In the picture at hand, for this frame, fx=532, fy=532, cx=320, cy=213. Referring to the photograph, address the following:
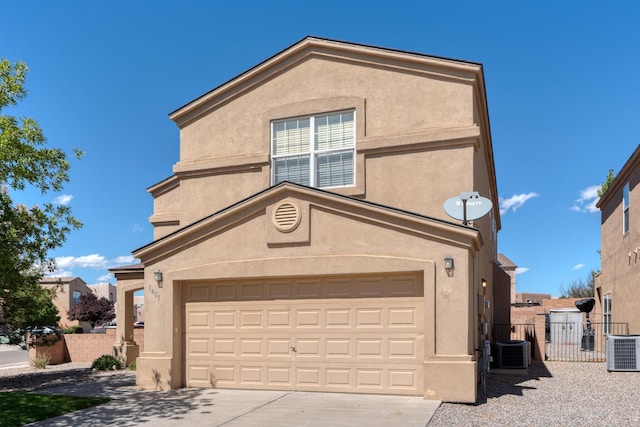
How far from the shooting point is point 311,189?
38.4 ft

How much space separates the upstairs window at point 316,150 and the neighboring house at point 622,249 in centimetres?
1013

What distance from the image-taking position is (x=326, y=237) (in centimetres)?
1160

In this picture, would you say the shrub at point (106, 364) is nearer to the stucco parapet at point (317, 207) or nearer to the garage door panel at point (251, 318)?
the stucco parapet at point (317, 207)

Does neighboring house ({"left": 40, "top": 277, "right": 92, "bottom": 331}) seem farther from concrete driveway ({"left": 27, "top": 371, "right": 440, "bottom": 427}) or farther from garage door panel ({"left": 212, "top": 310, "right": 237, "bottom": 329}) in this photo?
concrete driveway ({"left": 27, "top": 371, "right": 440, "bottom": 427})

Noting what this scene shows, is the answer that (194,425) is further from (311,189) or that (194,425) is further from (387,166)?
(387,166)

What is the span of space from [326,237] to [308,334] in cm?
214

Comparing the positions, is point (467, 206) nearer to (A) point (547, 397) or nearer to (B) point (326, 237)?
(B) point (326, 237)

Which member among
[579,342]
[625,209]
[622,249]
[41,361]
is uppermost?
[625,209]

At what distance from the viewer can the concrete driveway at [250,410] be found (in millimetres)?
8938

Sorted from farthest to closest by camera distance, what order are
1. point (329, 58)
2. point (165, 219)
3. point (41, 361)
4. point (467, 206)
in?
point (41, 361)
point (165, 219)
point (329, 58)
point (467, 206)

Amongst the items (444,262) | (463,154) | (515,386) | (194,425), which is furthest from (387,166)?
(194,425)

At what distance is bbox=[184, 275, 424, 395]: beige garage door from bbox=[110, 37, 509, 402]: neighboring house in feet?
0.09

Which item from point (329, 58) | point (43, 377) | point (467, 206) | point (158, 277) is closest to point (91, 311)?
point (43, 377)

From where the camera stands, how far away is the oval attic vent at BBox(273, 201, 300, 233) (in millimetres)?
11795
